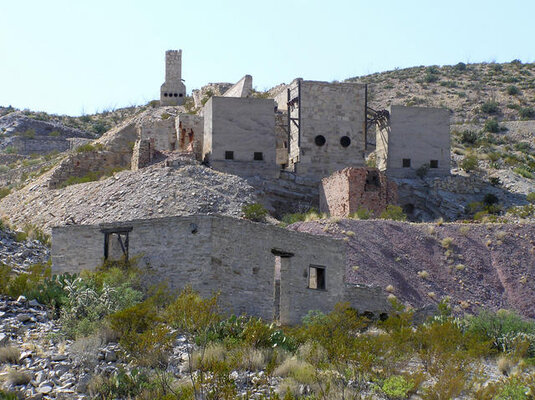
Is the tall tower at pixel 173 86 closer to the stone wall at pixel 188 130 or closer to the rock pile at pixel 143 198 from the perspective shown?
the stone wall at pixel 188 130

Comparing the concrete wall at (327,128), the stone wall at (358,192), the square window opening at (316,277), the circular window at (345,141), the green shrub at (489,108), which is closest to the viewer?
the square window opening at (316,277)

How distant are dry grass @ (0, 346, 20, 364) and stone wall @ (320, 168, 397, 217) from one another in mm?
21241

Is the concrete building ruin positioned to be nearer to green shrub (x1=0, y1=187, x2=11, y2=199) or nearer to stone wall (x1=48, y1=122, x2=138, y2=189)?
stone wall (x1=48, y1=122, x2=138, y2=189)

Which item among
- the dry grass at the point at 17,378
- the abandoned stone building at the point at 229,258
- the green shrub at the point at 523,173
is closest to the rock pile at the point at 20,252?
the abandoned stone building at the point at 229,258

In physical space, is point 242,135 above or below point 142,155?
above

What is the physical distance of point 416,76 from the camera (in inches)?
3231

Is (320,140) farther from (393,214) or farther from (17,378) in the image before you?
(17,378)

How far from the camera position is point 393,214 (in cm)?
4006

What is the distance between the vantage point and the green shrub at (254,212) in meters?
37.5

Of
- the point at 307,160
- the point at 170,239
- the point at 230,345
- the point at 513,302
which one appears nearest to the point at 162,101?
the point at 307,160

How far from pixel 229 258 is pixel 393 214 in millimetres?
16034

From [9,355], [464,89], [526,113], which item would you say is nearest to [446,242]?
[9,355]

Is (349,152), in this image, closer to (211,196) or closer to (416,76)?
(211,196)

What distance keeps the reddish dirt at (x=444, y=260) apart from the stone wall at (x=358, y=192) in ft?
7.33
